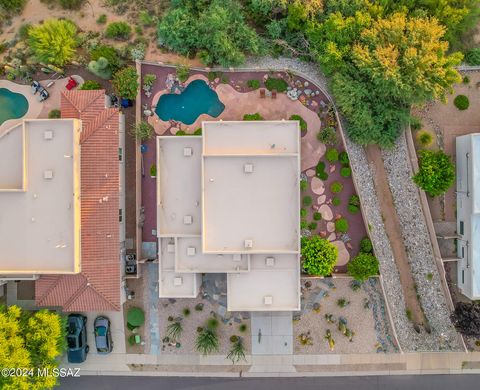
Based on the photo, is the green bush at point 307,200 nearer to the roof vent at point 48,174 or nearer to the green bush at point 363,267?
the green bush at point 363,267

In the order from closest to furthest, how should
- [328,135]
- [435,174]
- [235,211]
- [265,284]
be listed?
[435,174] < [235,211] < [265,284] < [328,135]

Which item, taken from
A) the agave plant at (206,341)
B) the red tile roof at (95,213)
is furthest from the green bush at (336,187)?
the red tile roof at (95,213)

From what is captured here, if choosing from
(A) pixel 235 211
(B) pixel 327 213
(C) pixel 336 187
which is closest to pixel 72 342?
(A) pixel 235 211

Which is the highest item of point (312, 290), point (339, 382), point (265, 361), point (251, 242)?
point (251, 242)

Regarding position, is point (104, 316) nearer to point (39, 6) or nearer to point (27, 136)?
point (27, 136)

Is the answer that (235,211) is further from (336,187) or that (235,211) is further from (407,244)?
(407,244)

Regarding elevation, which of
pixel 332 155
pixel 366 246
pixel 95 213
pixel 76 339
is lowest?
pixel 76 339

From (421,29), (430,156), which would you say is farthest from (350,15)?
(430,156)
